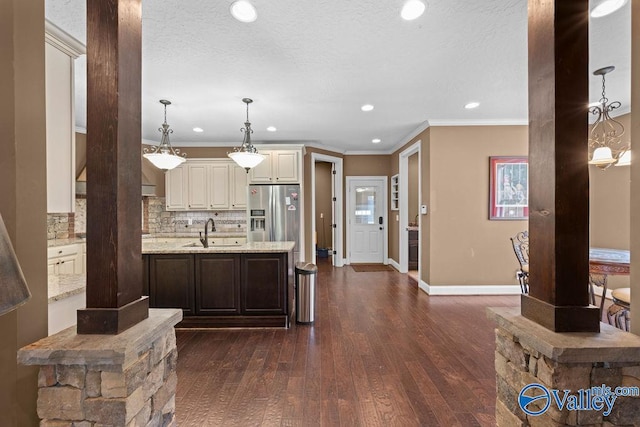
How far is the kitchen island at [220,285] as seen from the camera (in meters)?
3.36

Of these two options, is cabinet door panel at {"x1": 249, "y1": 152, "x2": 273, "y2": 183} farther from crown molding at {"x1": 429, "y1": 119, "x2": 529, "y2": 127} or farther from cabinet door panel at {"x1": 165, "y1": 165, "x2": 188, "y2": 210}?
crown molding at {"x1": 429, "y1": 119, "x2": 529, "y2": 127}

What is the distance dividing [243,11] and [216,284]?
2.65 metres

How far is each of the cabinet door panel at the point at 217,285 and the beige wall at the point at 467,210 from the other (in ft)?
9.71

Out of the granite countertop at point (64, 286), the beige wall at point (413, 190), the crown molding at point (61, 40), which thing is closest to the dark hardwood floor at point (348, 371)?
the granite countertop at point (64, 286)

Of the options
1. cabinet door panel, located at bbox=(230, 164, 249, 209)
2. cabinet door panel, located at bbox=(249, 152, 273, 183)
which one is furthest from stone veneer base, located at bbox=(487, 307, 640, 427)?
cabinet door panel, located at bbox=(230, 164, 249, 209)

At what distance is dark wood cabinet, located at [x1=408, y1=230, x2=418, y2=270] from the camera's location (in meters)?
6.59

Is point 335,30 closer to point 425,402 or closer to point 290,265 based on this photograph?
point 290,265

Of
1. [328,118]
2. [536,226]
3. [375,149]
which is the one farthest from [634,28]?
[375,149]

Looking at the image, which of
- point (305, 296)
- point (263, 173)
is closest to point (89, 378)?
point (305, 296)

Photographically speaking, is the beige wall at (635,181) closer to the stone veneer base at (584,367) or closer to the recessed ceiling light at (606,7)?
the stone veneer base at (584,367)

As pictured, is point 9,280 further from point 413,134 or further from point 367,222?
point 367,222

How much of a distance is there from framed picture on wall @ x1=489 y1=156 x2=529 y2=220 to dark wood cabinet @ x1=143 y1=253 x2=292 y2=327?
11.3 feet

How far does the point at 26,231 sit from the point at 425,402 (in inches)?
92.6

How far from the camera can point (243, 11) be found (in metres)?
2.01
